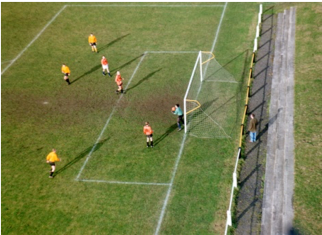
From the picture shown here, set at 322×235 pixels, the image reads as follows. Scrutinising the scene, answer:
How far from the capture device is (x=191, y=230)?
21.0m

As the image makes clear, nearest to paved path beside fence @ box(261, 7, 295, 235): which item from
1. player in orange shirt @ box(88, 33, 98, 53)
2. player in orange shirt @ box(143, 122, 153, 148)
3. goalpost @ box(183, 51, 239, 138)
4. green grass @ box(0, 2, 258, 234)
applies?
green grass @ box(0, 2, 258, 234)

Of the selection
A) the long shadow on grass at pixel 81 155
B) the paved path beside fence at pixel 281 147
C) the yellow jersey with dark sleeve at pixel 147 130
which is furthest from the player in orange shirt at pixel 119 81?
the paved path beside fence at pixel 281 147

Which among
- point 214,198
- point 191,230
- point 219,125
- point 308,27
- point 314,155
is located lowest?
point 191,230

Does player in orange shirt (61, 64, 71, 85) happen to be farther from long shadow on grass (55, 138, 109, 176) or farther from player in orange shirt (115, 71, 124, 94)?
long shadow on grass (55, 138, 109, 176)

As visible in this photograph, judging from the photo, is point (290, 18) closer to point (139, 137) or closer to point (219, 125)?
point (219, 125)

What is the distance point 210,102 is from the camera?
29.3 meters

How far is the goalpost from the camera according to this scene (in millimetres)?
27219

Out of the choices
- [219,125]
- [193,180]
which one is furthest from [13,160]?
[219,125]

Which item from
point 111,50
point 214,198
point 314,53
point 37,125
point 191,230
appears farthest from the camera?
point 111,50

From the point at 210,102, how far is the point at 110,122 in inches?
261

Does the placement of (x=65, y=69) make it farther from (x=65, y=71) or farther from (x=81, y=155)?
(x=81, y=155)

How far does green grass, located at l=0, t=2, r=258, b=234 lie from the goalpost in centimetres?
66

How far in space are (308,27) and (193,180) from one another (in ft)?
65.4

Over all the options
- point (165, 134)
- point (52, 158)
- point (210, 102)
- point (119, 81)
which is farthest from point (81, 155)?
point (210, 102)
